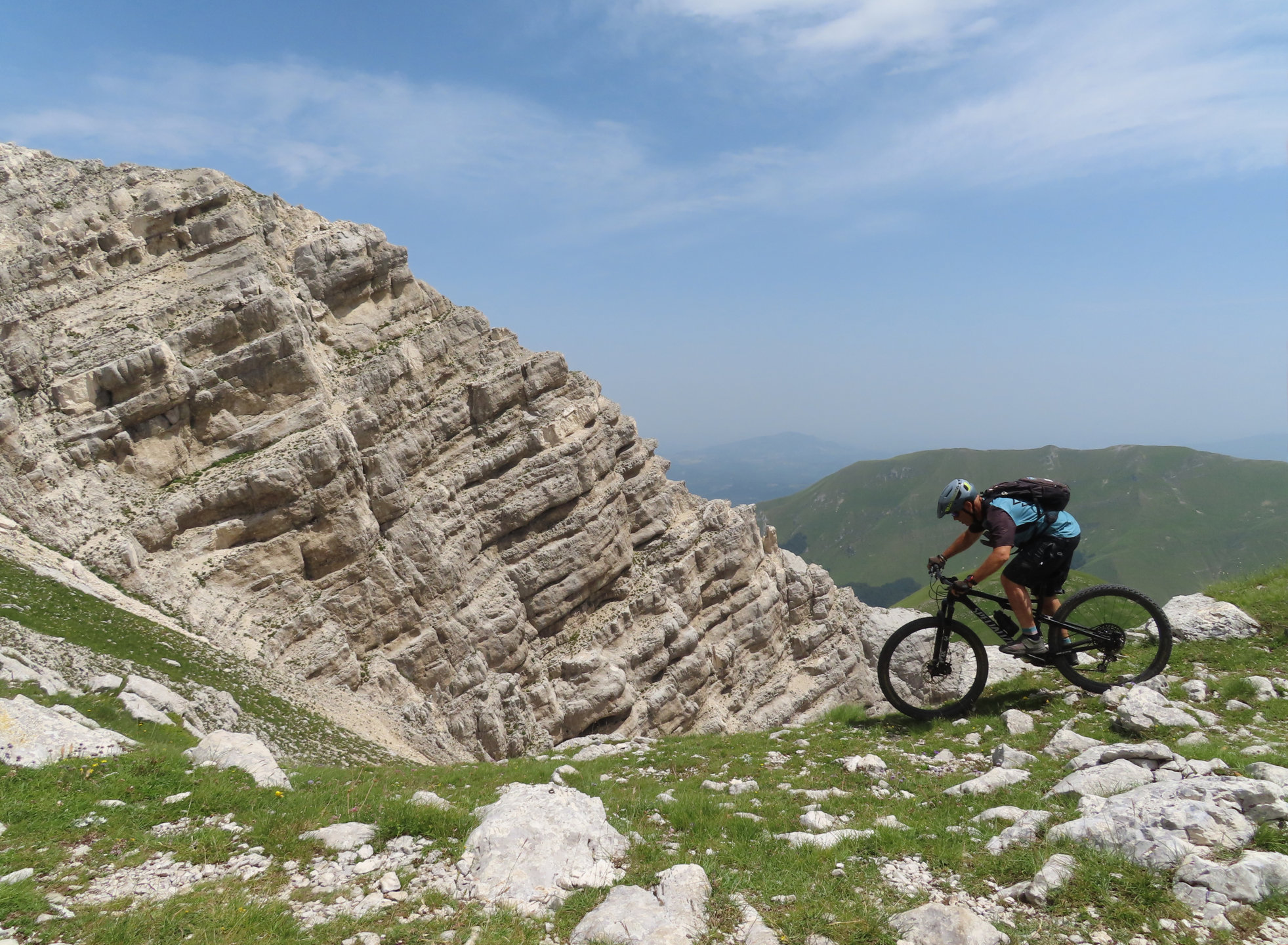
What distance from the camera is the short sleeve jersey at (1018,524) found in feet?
41.8

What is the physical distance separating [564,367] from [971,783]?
46.6 meters

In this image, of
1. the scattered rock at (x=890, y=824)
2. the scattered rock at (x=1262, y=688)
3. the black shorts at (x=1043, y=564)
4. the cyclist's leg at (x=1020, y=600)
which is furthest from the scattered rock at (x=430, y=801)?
the scattered rock at (x=1262, y=688)

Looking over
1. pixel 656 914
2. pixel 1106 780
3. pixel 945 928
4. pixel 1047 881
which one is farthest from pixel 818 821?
pixel 1106 780

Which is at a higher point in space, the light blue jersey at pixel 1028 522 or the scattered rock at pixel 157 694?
the light blue jersey at pixel 1028 522

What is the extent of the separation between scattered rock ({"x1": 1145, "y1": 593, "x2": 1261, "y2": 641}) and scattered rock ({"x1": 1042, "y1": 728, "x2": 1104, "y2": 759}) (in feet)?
17.9

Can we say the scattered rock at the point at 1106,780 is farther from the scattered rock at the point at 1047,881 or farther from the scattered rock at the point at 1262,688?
the scattered rock at the point at 1262,688

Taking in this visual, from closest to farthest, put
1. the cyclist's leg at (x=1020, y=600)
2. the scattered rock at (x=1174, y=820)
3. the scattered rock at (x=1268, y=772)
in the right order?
the scattered rock at (x=1174, y=820), the scattered rock at (x=1268, y=772), the cyclist's leg at (x=1020, y=600)

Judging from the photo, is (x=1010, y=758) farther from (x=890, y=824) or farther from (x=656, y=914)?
(x=656, y=914)

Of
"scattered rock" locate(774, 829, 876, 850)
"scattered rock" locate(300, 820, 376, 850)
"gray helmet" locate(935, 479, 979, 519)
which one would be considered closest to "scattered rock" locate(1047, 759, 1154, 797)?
"scattered rock" locate(774, 829, 876, 850)

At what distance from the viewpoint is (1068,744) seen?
11.2 meters

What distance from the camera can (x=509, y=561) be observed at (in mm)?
48438

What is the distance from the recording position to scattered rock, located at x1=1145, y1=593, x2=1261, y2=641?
15234mm

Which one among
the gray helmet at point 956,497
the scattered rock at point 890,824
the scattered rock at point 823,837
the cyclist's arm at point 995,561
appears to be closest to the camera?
the scattered rock at point 823,837

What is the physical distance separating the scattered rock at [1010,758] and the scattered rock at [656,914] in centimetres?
658
